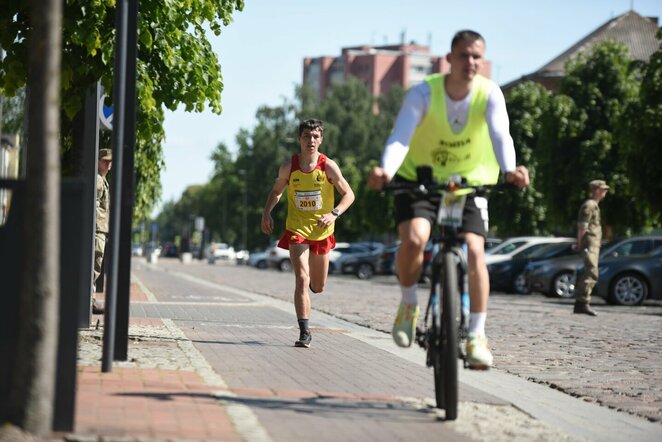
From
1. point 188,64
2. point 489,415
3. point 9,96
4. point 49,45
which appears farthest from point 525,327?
point 49,45

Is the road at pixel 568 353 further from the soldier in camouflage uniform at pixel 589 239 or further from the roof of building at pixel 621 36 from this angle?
the roof of building at pixel 621 36

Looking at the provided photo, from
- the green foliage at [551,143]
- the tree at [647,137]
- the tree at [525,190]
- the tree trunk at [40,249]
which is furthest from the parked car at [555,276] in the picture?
the tree trunk at [40,249]

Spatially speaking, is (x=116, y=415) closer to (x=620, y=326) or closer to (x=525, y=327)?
(x=525, y=327)

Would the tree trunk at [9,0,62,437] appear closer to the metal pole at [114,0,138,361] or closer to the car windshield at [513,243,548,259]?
the metal pole at [114,0,138,361]

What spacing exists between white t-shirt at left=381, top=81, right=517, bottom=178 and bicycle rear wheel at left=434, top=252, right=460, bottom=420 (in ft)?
2.12

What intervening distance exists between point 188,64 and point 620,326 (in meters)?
8.06

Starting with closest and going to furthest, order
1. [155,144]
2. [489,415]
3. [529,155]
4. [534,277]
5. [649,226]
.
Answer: [489,415], [155,144], [534,277], [649,226], [529,155]

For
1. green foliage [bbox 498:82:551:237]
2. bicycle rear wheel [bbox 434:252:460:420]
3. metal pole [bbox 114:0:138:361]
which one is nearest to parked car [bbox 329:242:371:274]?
green foliage [bbox 498:82:551:237]

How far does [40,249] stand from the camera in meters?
4.91

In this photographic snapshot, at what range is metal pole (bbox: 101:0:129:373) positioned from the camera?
7.61m

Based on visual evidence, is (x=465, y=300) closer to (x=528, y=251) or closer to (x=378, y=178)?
(x=378, y=178)

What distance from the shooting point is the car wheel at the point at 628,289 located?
24125 millimetres

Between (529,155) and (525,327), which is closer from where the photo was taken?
(525,327)

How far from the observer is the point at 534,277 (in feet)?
91.6
